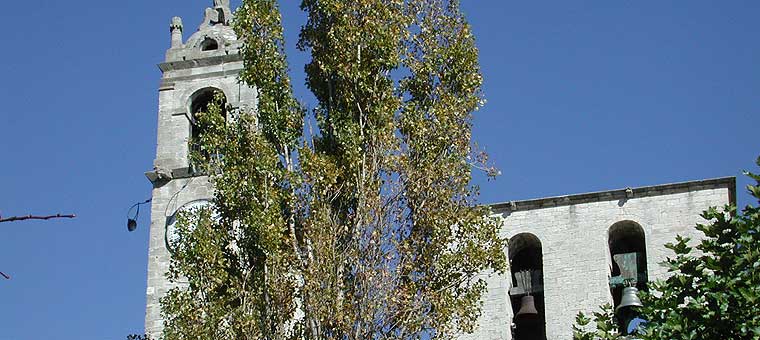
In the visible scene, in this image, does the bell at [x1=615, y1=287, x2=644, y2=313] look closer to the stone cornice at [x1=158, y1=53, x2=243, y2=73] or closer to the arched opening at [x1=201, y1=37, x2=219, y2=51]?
the stone cornice at [x1=158, y1=53, x2=243, y2=73]

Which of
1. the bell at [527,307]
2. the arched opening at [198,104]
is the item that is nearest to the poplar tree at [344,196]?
the bell at [527,307]

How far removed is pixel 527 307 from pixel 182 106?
25.3ft

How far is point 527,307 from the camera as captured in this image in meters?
31.1

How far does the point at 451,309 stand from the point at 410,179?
2.00 meters

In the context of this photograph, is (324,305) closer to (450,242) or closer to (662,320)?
(450,242)

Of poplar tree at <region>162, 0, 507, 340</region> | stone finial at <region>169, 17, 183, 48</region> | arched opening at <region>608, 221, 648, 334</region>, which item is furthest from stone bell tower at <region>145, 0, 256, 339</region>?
arched opening at <region>608, 221, 648, 334</region>

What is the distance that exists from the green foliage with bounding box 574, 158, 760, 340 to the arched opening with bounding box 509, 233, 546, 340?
824 centimetres

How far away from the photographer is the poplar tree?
26.1 m

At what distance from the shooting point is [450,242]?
2708 cm

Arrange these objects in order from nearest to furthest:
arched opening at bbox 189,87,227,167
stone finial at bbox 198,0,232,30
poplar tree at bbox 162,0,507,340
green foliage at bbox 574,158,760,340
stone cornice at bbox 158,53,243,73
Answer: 1. green foliage at bbox 574,158,760,340
2. poplar tree at bbox 162,0,507,340
3. arched opening at bbox 189,87,227,167
4. stone cornice at bbox 158,53,243,73
5. stone finial at bbox 198,0,232,30

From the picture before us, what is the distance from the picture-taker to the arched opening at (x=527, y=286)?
1232 inches

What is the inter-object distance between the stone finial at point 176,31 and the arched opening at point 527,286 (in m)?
7.79

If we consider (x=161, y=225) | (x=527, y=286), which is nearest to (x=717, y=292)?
(x=527, y=286)

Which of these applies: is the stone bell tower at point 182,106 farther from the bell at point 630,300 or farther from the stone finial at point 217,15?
the bell at point 630,300
